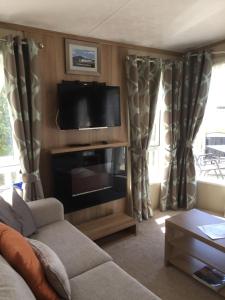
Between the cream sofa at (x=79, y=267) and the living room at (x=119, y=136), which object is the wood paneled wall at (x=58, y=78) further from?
the cream sofa at (x=79, y=267)

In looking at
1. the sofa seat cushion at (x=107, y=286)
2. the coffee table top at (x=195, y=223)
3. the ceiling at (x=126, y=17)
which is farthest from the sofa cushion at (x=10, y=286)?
the ceiling at (x=126, y=17)

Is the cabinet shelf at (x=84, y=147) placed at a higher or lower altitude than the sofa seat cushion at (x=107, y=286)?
higher

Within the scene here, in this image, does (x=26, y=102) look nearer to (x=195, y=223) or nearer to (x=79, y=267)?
(x=79, y=267)

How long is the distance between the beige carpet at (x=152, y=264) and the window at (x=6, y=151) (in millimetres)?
1267

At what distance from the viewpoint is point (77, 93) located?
8.31 feet

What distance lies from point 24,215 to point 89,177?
0.99 meters

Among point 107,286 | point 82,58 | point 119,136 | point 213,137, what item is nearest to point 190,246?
point 107,286

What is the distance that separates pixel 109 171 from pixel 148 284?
1.32 meters

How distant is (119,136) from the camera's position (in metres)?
3.09

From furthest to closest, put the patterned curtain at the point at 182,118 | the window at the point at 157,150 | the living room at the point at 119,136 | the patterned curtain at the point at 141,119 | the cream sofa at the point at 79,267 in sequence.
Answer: the window at the point at 157,150
the patterned curtain at the point at 182,118
the patterned curtain at the point at 141,119
the living room at the point at 119,136
the cream sofa at the point at 79,267

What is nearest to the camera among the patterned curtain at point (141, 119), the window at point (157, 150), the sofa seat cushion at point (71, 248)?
the sofa seat cushion at point (71, 248)

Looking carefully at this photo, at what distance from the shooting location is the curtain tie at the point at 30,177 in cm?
230

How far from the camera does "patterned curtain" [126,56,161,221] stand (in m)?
3.01

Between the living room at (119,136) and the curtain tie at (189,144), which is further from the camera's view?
the curtain tie at (189,144)
